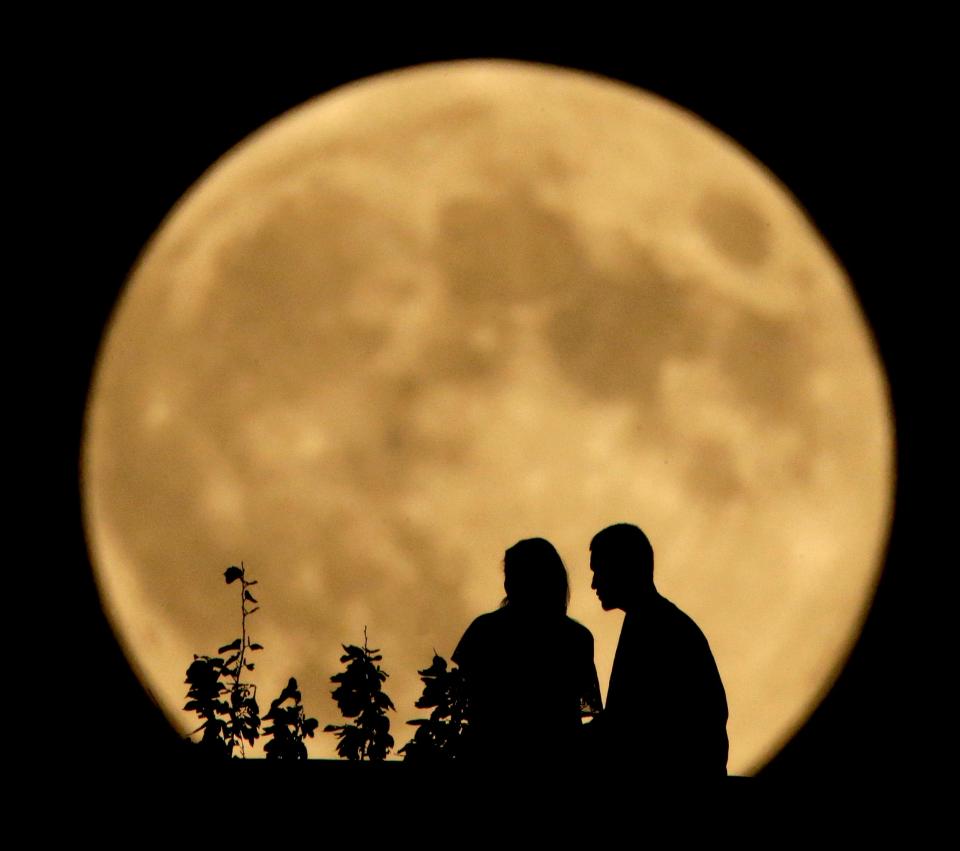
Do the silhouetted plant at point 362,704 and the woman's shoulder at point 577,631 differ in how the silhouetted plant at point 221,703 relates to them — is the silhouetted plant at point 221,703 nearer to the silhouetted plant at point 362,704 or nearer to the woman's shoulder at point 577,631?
the silhouetted plant at point 362,704

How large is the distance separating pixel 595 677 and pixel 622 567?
1.86 ft

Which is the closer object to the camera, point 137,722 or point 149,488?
point 149,488

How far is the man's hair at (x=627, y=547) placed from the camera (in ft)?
10.4

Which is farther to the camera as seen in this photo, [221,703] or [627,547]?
[221,703]

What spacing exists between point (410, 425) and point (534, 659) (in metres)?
2.94

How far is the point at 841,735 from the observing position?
658 cm

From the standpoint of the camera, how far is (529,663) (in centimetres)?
336

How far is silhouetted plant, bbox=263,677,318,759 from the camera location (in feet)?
11.3

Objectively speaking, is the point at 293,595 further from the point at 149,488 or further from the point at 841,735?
the point at 841,735

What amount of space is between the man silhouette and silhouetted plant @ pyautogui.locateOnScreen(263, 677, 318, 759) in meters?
1.04

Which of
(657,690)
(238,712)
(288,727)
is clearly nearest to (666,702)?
(657,690)

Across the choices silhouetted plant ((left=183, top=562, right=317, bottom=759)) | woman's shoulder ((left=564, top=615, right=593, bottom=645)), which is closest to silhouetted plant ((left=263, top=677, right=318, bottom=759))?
silhouetted plant ((left=183, top=562, right=317, bottom=759))

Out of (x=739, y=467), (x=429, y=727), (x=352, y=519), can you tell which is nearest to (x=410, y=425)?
(x=352, y=519)

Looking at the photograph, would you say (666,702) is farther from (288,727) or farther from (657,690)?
(288,727)
